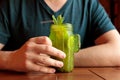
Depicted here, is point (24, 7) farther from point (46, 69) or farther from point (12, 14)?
point (46, 69)

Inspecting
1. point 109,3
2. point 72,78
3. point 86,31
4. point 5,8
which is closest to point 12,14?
point 5,8

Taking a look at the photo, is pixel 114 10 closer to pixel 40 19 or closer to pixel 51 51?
pixel 40 19

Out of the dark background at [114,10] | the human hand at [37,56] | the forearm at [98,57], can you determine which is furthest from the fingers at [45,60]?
the dark background at [114,10]

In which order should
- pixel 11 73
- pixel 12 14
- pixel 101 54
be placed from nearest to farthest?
pixel 11 73 < pixel 101 54 < pixel 12 14

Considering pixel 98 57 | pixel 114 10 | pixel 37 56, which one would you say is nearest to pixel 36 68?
pixel 37 56

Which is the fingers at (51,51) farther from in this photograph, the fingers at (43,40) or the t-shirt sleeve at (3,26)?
the t-shirt sleeve at (3,26)

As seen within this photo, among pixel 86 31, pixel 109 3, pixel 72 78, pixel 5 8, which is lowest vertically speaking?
pixel 72 78

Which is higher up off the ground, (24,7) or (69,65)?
(24,7)

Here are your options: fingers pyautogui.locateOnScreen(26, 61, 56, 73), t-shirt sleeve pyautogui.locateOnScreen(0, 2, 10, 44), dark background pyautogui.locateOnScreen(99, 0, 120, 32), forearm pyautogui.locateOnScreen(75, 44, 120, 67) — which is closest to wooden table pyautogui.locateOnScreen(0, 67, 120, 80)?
fingers pyautogui.locateOnScreen(26, 61, 56, 73)
